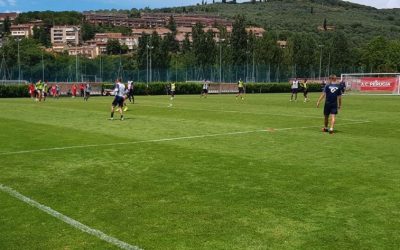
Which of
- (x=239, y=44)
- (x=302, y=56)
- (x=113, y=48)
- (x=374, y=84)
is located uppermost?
(x=113, y=48)

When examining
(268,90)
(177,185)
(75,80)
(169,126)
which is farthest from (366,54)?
(177,185)

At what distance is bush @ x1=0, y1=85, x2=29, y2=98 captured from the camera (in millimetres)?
57662

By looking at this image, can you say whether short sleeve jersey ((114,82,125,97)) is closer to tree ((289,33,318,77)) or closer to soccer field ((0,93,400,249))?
soccer field ((0,93,400,249))

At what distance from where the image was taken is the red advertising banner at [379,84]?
57.7 m

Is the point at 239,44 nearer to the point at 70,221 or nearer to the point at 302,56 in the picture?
the point at 302,56

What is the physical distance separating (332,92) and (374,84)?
47.1 metres

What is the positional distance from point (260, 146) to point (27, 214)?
317 inches

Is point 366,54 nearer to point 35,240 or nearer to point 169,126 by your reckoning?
point 169,126

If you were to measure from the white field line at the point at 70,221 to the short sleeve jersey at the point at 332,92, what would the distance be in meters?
12.0

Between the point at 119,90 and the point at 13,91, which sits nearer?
the point at 119,90

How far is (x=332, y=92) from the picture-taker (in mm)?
17266

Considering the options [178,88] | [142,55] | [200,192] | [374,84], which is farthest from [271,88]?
[200,192]

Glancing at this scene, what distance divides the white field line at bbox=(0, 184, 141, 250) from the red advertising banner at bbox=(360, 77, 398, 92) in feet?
182

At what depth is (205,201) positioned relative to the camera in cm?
780
